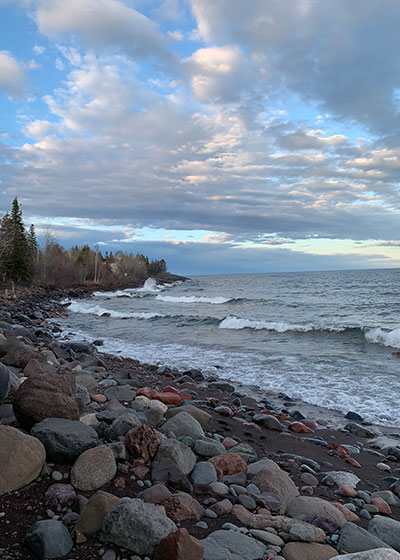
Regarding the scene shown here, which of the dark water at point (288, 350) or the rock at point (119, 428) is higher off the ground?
the rock at point (119, 428)

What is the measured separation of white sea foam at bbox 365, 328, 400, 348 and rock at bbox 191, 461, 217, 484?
13.8 m

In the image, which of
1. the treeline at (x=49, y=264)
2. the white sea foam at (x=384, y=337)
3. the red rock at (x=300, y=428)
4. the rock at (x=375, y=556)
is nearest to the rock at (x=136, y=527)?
the rock at (x=375, y=556)

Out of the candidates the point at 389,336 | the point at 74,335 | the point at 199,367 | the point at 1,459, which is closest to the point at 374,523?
the point at 1,459

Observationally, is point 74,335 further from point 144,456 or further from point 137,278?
point 137,278

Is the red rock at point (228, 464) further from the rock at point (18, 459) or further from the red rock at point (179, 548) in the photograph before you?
the rock at point (18, 459)

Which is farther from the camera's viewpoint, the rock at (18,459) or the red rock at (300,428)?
the red rock at (300,428)

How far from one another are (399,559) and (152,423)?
310cm

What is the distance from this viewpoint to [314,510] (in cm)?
350

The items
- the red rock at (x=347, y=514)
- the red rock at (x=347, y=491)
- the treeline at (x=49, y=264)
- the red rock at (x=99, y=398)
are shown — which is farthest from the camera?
the treeline at (x=49, y=264)

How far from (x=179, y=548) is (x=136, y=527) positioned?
1.16 ft

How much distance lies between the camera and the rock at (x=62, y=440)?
3498 millimetres

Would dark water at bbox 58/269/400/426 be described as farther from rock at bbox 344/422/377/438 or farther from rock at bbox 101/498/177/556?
Answer: rock at bbox 101/498/177/556

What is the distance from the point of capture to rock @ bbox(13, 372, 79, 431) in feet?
12.9

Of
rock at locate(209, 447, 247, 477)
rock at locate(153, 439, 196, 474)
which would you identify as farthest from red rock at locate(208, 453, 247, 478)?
rock at locate(153, 439, 196, 474)
